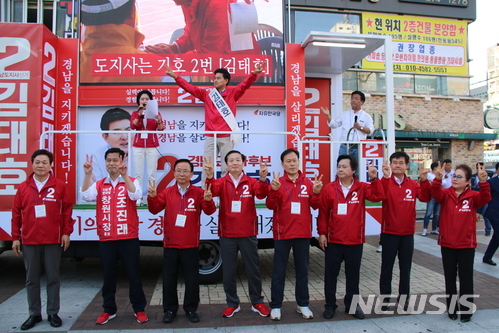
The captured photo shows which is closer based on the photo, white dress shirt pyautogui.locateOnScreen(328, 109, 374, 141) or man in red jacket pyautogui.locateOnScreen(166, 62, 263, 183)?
man in red jacket pyautogui.locateOnScreen(166, 62, 263, 183)

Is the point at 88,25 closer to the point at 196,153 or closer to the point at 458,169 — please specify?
the point at 196,153

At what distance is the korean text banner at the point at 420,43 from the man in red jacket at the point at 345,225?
12605mm

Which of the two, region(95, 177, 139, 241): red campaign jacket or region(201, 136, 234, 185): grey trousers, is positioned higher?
region(201, 136, 234, 185): grey trousers

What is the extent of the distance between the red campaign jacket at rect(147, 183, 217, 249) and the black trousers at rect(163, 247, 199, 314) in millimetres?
88

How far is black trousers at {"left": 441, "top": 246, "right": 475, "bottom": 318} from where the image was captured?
4047mm

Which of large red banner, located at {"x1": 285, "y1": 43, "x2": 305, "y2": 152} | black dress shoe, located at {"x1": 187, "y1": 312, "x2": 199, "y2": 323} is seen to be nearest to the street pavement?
black dress shoe, located at {"x1": 187, "y1": 312, "x2": 199, "y2": 323}

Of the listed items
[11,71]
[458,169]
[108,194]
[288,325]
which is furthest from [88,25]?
[458,169]

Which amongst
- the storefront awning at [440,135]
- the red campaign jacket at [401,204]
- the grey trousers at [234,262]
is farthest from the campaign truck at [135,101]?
the storefront awning at [440,135]

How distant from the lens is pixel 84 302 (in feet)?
15.2

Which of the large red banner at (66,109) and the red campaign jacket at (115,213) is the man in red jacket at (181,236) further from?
the large red banner at (66,109)

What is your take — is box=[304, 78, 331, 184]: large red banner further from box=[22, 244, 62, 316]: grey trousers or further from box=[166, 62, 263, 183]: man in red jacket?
box=[22, 244, 62, 316]: grey trousers

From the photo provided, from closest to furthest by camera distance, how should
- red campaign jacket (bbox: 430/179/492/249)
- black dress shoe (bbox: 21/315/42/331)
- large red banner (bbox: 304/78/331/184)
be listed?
black dress shoe (bbox: 21/315/42/331) → red campaign jacket (bbox: 430/179/492/249) → large red banner (bbox: 304/78/331/184)

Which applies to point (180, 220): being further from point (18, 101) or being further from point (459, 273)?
point (459, 273)

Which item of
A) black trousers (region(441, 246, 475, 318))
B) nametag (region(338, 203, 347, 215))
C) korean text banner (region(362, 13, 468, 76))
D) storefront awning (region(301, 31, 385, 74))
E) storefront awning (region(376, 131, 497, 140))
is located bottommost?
black trousers (region(441, 246, 475, 318))
